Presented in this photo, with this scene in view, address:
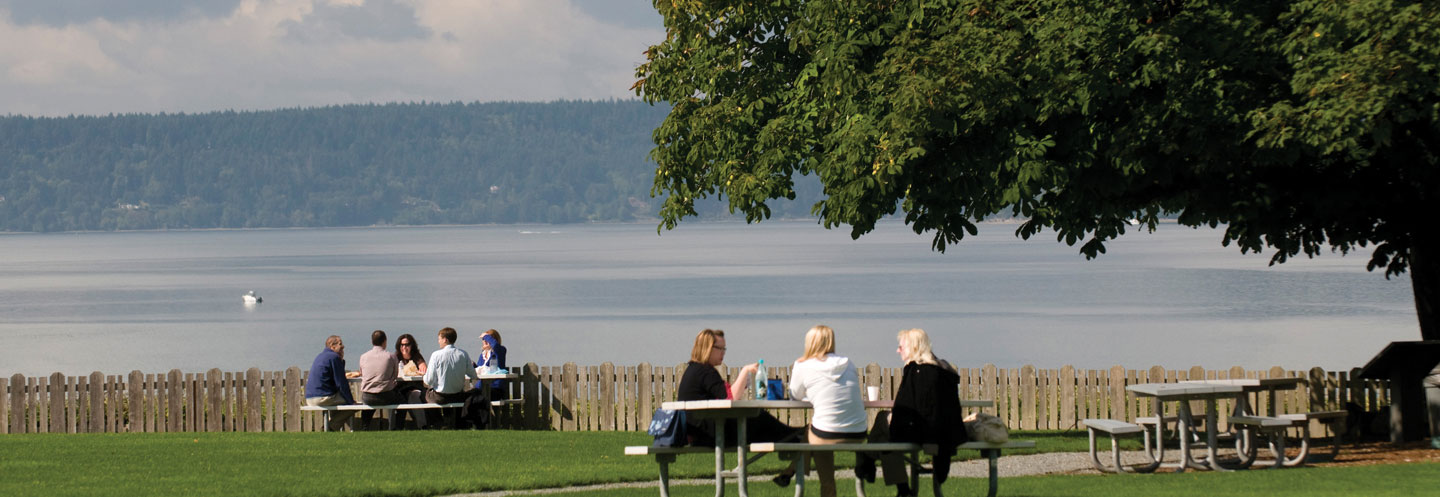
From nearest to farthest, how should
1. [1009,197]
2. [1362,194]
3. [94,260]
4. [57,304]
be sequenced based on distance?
[1009,197], [1362,194], [57,304], [94,260]

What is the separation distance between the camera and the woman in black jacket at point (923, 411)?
12391mm

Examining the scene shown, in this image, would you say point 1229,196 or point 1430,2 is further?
point 1229,196

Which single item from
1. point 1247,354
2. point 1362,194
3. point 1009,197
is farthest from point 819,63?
point 1247,354

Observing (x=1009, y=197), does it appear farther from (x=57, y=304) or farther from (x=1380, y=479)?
(x=57, y=304)

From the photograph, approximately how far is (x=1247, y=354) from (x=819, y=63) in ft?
134

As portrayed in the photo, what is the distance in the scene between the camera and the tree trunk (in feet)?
61.2

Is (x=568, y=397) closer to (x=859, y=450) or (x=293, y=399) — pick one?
(x=293, y=399)

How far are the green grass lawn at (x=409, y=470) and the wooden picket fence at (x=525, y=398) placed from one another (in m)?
1.10

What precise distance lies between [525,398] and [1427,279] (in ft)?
34.7

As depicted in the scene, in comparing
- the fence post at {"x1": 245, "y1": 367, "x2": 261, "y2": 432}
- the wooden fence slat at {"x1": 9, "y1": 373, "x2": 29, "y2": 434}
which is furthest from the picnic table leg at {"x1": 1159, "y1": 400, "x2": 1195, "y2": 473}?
the wooden fence slat at {"x1": 9, "y1": 373, "x2": 29, "y2": 434}

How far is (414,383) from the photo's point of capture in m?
21.5

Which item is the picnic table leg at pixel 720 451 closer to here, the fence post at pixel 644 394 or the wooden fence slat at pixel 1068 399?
the fence post at pixel 644 394

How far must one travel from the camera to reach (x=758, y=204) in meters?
18.6

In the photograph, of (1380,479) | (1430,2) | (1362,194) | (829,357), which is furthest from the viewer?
(1362,194)
